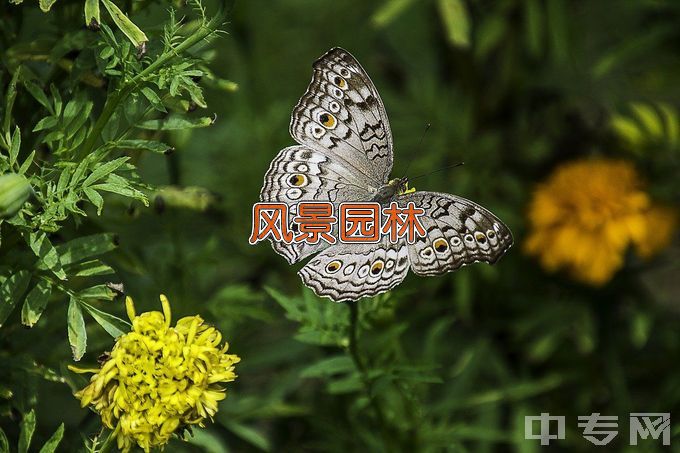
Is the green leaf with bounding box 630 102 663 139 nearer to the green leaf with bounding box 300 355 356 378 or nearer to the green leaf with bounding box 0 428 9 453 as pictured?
the green leaf with bounding box 300 355 356 378

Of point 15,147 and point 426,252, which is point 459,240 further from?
point 15,147

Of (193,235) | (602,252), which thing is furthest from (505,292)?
(193,235)

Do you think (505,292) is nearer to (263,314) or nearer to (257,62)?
(263,314)

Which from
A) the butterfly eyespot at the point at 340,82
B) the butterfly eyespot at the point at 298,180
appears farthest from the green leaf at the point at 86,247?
the butterfly eyespot at the point at 340,82

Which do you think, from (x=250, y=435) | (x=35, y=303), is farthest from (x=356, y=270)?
(x=250, y=435)

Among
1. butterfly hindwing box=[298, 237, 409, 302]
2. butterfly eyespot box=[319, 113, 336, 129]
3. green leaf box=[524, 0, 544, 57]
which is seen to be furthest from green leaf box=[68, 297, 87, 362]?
green leaf box=[524, 0, 544, 57]

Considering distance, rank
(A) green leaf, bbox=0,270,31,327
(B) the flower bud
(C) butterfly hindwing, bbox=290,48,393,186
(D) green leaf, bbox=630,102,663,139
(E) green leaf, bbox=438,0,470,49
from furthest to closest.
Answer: (D) green leaf, bbox=630,102,663,139 → (E) green leaf, bbox=438,0,470,49 → (C) butterfly hindwing, bbox=290,48,393,186 → (A) green leaf, bbox=0,270,31,327 → (B) the flower bud
